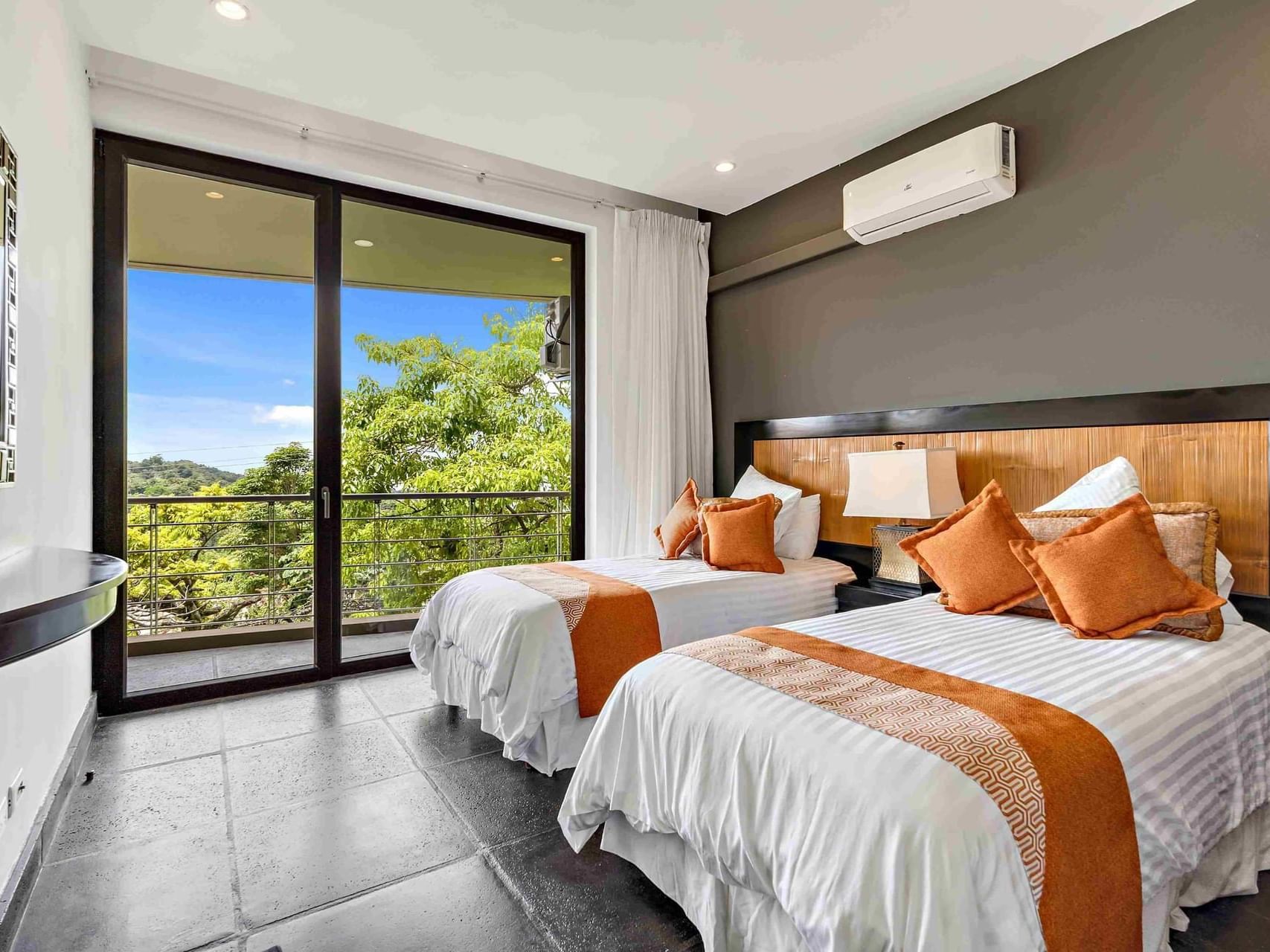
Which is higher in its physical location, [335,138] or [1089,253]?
[335,138]

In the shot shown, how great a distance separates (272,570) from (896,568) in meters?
3.80

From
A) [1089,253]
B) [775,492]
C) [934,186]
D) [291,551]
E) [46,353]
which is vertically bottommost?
[291,551]

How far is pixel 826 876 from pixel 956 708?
47cm

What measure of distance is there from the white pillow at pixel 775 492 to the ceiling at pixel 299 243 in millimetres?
2011

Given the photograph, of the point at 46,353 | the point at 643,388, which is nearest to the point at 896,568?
the point at 643,388

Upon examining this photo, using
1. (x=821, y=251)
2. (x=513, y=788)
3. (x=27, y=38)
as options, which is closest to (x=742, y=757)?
(x=513, y=788)

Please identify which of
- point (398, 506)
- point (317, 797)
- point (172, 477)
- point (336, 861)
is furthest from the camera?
point (398, 506)

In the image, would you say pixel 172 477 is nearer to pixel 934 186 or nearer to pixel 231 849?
pixel 231 849

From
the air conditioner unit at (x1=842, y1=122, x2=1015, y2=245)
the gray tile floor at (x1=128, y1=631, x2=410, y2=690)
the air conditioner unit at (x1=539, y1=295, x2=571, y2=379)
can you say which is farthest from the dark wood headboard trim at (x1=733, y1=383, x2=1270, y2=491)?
the gray tile floor at (x1=128, y1=631, x2=410, y2=690)

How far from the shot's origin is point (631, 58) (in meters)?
2.76

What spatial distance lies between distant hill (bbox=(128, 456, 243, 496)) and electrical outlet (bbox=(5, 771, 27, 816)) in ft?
9.61

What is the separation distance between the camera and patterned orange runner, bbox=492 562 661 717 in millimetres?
2529

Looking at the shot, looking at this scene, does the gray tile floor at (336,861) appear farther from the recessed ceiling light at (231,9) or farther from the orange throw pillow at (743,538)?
the recessed ceiling light at (231,9)

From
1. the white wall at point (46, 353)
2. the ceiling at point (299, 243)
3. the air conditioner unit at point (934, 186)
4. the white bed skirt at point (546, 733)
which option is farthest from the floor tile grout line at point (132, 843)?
the air conditioner unit at point (934, 186)
